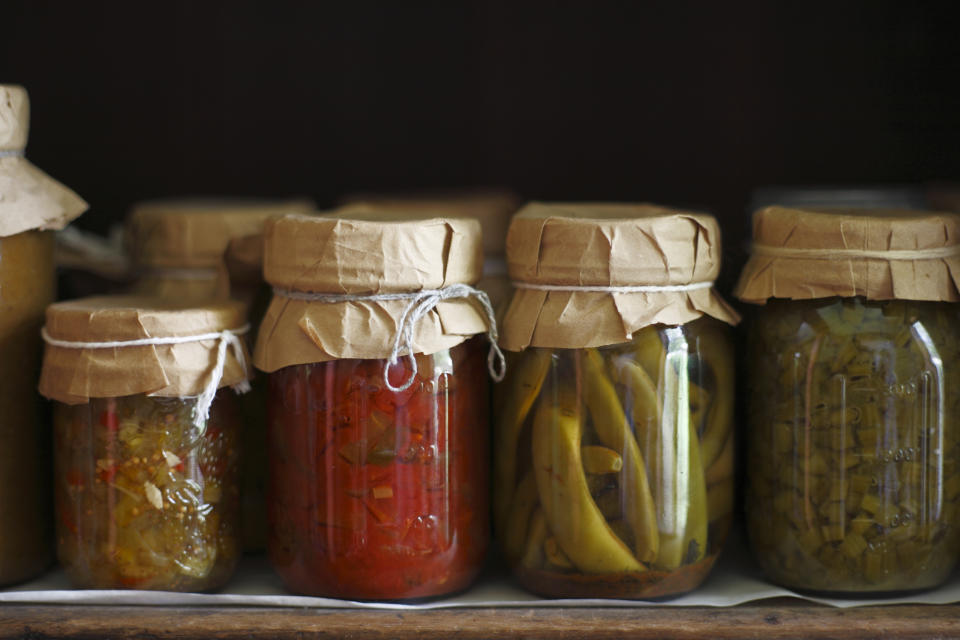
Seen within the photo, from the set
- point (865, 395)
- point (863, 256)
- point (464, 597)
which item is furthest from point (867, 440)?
point (464, 597)

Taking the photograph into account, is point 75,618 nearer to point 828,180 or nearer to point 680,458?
point 680,458

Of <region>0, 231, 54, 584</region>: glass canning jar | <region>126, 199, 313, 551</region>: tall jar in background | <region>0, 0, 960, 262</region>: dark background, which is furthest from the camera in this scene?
<region>0, 0, 960, 262</region>: dark background

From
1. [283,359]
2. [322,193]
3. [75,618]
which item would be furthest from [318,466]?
[322,193]

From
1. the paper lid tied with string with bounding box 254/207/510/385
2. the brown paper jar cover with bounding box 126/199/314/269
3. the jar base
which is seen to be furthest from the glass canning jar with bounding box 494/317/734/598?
the brown paper jar cover with bounding box 126/199/314/269

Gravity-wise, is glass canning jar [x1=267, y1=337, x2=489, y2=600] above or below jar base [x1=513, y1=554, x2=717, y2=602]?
above

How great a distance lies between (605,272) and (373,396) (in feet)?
0.77

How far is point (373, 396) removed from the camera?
918 mm

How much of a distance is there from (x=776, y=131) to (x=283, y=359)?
0.80 metres

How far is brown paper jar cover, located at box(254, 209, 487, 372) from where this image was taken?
2.96 feet

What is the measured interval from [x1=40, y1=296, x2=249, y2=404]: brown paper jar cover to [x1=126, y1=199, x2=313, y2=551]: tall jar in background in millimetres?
147

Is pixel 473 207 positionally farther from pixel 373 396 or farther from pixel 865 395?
pixel 865 395

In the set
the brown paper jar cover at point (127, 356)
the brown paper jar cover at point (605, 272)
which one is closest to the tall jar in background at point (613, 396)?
the brown paper jar cover at point (605, 272)

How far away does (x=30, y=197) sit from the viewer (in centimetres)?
99

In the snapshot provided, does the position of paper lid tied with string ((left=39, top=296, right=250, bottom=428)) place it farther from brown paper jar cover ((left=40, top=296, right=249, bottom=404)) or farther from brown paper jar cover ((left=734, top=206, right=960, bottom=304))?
brown paper jar cover ((left=734, top=206, right=960, bottom=304))
